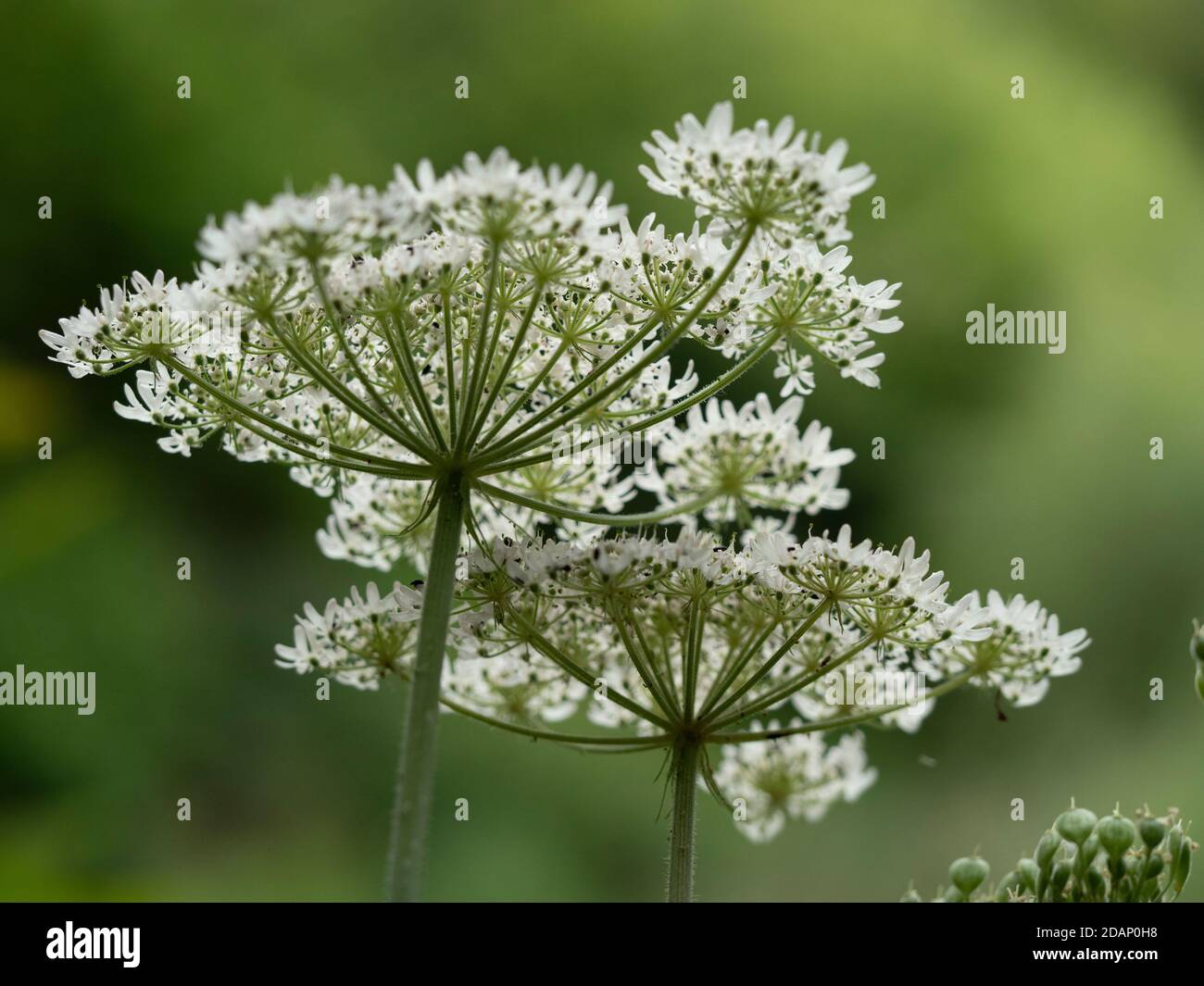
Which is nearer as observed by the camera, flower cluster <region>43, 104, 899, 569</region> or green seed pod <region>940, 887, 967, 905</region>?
flower cluster <region>43, 104, 899, 569</region>

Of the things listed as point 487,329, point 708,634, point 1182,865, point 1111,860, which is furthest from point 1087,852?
point 487,329

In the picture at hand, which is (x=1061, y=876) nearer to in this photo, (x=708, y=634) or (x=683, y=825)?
(x=683, y=825)

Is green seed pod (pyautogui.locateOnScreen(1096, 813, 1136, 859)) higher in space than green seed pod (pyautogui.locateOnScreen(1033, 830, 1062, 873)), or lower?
higher

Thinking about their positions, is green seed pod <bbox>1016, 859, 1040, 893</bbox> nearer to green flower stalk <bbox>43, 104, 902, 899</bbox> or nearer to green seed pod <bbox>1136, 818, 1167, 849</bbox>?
green seed pod <bbox>1136, 818, 1167, 849</bbox>

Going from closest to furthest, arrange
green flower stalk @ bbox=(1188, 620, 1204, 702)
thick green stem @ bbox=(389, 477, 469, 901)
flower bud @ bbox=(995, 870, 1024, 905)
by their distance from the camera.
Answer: thick green stem @ bbox=(389, 477, 469, 901) < green flower stalk @ bbox=(1188, 620, 1204, 702) < flower bud @ bbox=(995, 870, 1024, 905)

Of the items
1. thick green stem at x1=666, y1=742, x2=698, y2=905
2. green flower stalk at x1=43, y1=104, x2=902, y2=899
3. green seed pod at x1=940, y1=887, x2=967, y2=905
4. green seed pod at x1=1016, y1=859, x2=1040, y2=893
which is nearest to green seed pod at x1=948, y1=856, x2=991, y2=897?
green seed pod at x1=940, y1=887, x2=967, y2=905

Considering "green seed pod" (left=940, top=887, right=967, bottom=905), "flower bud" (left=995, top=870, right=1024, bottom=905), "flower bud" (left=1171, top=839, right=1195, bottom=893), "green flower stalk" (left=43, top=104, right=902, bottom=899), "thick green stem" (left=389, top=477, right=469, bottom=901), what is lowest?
"green seed pod" (left=940, top=887, right=967, bottom=905)
